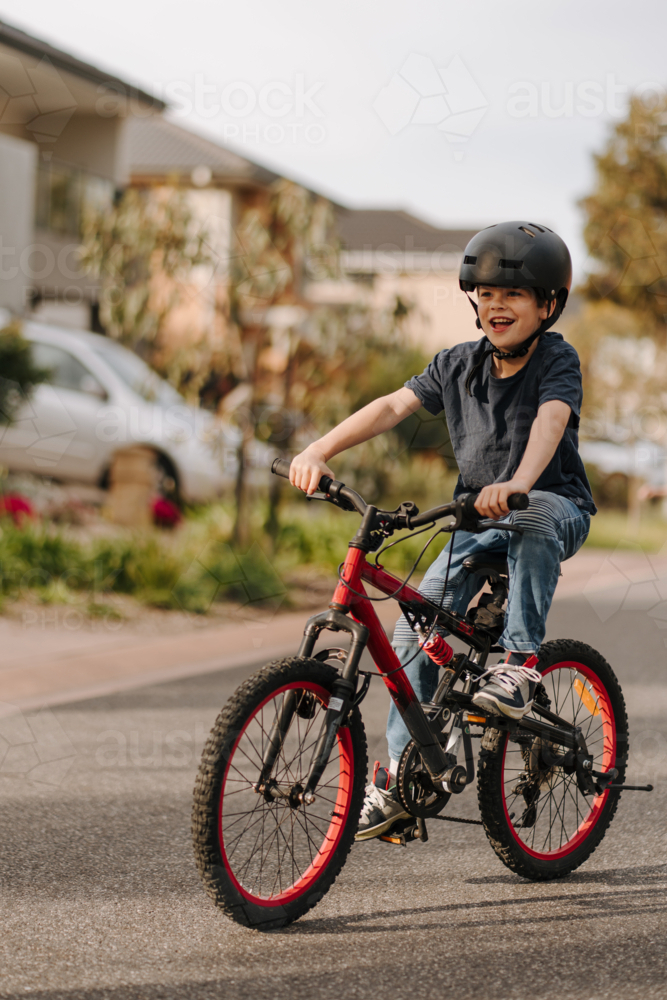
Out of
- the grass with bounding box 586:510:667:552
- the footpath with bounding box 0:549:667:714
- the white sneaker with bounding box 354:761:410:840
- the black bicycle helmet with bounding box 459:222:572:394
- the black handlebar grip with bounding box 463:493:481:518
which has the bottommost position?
the grass with bounding box 586:510:667:552

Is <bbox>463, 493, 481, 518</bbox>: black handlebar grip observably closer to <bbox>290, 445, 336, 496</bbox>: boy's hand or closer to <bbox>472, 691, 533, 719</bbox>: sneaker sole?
<bbox>290, 445, 336, 496</bbox>: boy's hand

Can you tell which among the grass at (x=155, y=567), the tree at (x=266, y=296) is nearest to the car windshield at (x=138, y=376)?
the tree at (x=266, y=296)

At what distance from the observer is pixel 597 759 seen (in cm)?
390

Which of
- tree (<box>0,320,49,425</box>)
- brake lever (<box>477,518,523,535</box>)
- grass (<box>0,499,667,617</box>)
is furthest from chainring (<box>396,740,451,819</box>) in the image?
tree (<box>0,320,49,425</box>)

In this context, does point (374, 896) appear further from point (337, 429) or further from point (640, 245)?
point (640, 245)

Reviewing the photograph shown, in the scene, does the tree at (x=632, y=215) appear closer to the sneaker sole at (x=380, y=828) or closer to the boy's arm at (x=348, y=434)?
the boy's arm at (x=348, y=434)

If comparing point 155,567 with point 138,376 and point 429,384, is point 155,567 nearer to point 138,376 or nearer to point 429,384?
point 138,376

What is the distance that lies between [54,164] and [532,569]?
19757 mm

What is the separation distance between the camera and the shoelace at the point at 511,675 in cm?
328

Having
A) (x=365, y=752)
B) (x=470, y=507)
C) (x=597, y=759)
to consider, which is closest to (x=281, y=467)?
(x=470, y=507)

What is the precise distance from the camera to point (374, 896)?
348cm

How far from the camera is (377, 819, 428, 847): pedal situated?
3338 mm

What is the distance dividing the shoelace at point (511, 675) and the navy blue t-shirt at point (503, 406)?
0.53m

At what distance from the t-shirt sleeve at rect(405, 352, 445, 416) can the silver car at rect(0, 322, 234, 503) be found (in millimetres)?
8164
